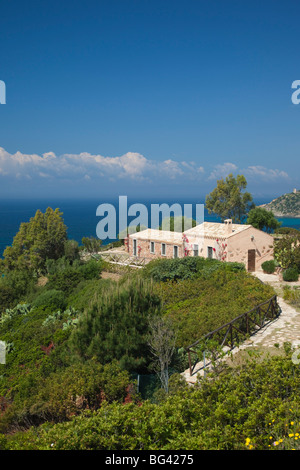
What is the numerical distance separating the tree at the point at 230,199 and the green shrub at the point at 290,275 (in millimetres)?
26552

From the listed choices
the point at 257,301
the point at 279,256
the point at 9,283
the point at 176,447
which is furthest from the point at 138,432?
the point at 9,283

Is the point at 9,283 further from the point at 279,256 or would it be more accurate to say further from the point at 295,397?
the point at 295,397

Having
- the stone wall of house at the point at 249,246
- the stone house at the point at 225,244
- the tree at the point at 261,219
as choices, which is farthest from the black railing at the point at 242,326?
the tree at the point at 261,219

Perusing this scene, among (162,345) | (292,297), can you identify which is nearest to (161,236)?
(292,297)

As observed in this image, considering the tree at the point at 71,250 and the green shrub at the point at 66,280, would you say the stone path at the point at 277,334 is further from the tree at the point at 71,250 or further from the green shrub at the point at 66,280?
the tree at the point at 71,250

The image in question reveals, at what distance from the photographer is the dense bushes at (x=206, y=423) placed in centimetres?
512

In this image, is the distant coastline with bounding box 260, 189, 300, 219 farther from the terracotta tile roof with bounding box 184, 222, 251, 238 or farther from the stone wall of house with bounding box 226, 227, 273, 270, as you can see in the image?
the terracotta tile roof with bounding box 184, 222, 251, 238

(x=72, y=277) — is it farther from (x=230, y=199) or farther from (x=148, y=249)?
(x=230, y=199)

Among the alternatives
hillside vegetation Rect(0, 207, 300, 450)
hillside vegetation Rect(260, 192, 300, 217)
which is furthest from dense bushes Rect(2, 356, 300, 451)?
hillside vegetation Rect(260, 192, 300, 217)

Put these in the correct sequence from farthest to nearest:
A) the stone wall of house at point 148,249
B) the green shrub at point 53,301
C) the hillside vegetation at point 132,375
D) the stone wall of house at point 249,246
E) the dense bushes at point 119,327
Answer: the stone wall of house at point 148,249 → the stone wall of house at point 249,246 → the green shrub at point 53,301 → the dense bushes at point 119,327 → the hillside vegetation at point 132,375

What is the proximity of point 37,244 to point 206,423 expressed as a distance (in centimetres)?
2676

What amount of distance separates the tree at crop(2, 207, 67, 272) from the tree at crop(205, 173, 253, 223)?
78.7ft

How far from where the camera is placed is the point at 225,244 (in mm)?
24391
